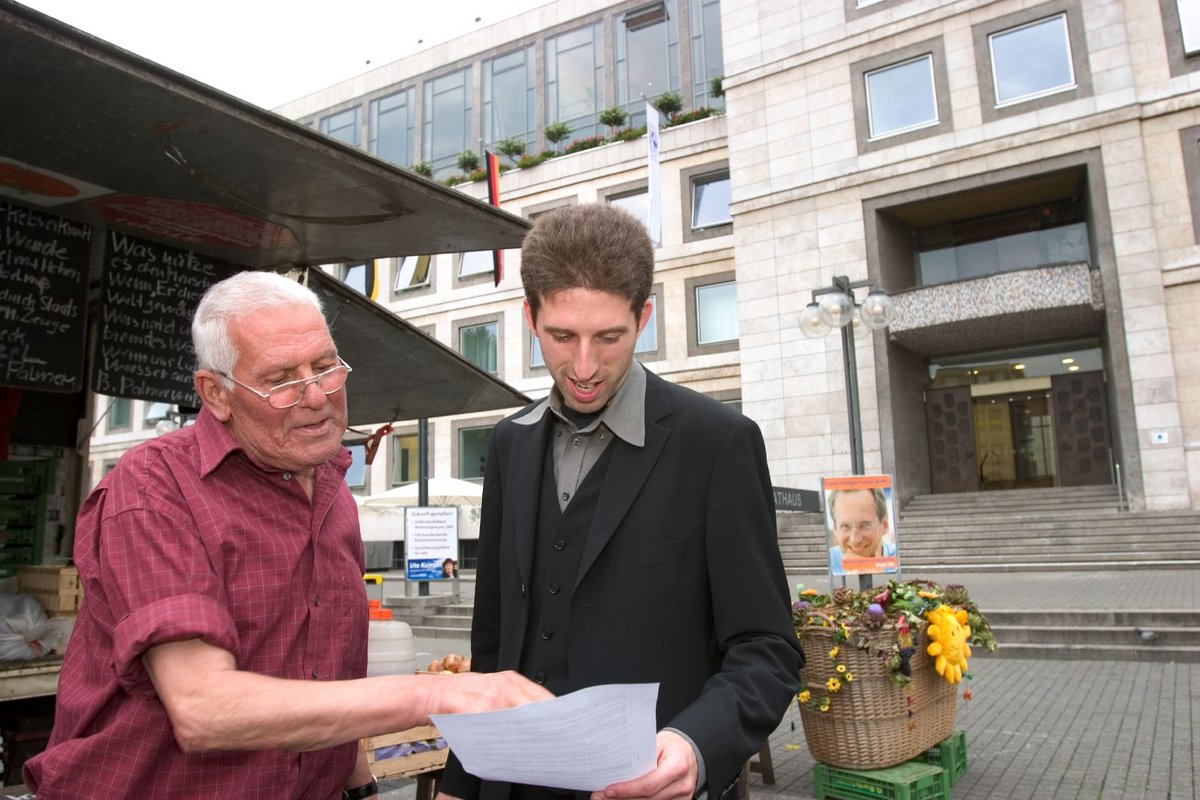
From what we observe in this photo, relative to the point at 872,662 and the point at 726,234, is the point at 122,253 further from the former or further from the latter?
the point at 726,234

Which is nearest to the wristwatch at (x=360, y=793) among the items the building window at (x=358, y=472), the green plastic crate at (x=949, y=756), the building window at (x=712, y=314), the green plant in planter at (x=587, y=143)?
the green plastic crate at (x=949, y=756)

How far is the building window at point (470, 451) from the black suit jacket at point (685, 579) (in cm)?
2871

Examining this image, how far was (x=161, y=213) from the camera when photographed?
4.75m

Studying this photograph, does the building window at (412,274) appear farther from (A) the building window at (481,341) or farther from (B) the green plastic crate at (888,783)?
(B) the green plastic crate at (888,783)

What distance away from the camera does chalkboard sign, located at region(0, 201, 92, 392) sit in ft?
15.0

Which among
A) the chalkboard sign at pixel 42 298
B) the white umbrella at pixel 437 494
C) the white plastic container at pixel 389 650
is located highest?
the chalkboard sign at pixel 42 298

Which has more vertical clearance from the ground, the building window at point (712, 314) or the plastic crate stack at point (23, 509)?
the building window at point (712, 314)

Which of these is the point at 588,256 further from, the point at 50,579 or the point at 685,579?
the point at 50,579

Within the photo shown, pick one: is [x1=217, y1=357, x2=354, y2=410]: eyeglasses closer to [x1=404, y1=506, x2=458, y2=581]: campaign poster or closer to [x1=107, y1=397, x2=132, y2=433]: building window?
[x1=404, y1=506, x2=458, y2=581]: campaign poster

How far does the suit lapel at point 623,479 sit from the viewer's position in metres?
1.76

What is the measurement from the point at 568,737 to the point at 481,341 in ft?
98.2

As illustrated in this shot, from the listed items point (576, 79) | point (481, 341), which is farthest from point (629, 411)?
point (576, 79)

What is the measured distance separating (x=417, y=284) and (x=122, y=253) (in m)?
27.9

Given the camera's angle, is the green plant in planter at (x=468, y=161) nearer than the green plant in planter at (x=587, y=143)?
No
